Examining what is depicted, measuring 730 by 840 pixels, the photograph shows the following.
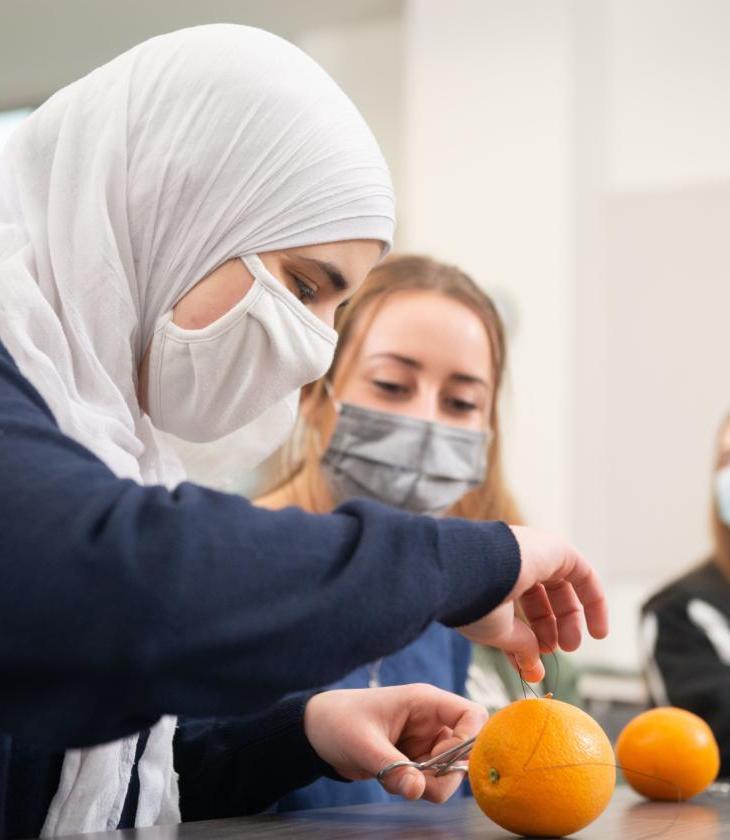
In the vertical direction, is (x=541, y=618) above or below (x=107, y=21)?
below

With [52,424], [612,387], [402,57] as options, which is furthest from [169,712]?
[402,57]

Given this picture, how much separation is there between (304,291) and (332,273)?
0.03 metres

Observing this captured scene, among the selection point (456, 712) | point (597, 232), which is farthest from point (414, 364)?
point (597, 232)

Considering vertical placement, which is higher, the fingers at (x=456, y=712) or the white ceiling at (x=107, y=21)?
the white ceiling at (x=107, y=21)

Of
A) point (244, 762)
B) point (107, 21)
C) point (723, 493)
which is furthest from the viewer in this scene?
point (107, 21)

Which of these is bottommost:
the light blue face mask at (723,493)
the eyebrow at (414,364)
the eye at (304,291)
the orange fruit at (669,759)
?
the light blue face mask at (723,493)

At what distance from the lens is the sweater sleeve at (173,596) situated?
74 centimetres

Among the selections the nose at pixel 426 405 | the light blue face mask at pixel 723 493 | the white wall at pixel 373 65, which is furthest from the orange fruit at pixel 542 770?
the white wall at pixel 373 65

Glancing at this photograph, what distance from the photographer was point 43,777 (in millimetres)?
1076

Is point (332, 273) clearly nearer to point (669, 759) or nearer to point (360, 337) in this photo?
point (669, 759)

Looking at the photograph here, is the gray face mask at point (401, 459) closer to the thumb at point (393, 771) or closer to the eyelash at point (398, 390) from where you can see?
the eyelash at point (398, 390)

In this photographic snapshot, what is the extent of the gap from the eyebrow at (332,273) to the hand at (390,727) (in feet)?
1.19

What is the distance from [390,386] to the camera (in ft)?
6.36

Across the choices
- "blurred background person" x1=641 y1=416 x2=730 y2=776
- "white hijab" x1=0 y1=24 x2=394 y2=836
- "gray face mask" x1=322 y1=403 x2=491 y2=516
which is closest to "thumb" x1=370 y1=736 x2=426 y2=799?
"white hijab" x1=0 y1=24 x2=394 y2=836
